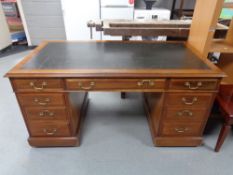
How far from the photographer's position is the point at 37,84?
1.17 m

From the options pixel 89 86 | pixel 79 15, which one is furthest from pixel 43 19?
pixel 89 86

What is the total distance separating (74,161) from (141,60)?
97 cm

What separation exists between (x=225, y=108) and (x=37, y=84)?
1380mm

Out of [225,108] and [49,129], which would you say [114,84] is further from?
[225,108]

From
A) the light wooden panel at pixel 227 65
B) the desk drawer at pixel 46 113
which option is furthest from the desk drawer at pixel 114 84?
the light wooden panel at pixel 227 65

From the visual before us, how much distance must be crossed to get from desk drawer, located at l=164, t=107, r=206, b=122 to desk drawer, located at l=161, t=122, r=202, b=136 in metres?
0.05

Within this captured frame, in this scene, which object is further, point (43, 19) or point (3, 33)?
point (43, 19)

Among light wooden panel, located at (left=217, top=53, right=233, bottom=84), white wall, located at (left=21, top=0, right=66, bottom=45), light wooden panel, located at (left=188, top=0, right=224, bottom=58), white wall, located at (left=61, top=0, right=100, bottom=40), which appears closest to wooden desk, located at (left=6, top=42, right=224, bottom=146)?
light wooden panel, located at (left=188, top=0, right=224, bottom=58)

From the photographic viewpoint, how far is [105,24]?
6.21 feet

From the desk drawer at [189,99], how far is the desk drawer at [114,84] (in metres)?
0.14

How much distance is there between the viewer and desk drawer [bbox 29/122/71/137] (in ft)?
4.53

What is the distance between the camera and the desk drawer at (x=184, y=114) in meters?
1.32

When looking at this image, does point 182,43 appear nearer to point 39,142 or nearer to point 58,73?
point 58,73

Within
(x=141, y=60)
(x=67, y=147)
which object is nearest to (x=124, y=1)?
(x=141, y=60)
